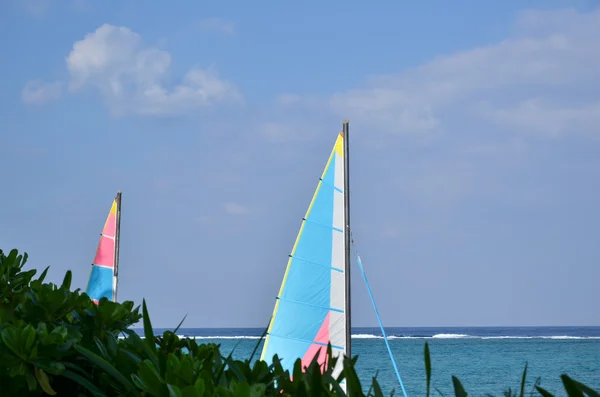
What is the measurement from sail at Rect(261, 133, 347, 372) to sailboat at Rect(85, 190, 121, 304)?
747cm

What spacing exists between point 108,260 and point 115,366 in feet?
57.5

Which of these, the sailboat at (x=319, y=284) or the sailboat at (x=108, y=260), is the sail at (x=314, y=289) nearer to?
the sailboat at (x=319, y=284)

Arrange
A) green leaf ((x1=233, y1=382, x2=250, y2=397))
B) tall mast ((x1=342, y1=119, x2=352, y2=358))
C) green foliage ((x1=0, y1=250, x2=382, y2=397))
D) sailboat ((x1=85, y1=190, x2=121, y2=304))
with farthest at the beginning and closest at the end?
sailboat ((x1=85, y1=190, x2=121, y2=304)), tall mast ((x1=342, y1=119, x2=352, y2=358)), green foliage ((x1=0, y1=250, x2=382, y2=397)), green leaf ((x1=233, y1=382, x2=250, y2=397))

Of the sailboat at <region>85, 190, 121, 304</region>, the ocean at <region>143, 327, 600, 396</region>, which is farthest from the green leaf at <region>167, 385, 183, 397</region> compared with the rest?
the ocean at <region>143, 327, 600, 396</region>

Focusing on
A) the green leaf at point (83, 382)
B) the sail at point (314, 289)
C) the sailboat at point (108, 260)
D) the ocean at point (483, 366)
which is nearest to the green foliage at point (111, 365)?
the green leaf at point (83, 382)

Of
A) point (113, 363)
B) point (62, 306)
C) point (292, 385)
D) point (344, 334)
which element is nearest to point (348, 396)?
point (292, 385)

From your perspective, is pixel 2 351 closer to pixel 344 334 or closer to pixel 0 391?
pixel 0 391

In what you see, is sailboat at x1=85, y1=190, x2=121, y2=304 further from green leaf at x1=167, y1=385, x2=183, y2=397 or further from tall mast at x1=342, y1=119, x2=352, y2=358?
green leaf at x1=167, y1=385, x2=183, y2=397

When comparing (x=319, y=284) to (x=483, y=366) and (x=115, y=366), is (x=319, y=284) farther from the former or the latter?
(x=483, y=366)

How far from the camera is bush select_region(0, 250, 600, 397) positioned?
1.29 metres

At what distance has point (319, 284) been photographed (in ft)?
38.0

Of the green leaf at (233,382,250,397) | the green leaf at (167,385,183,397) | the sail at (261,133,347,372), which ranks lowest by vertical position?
the green leaf at (167,385,183,397)

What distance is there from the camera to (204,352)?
6.42 feet

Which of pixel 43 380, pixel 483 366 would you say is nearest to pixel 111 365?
pixel 43 380
